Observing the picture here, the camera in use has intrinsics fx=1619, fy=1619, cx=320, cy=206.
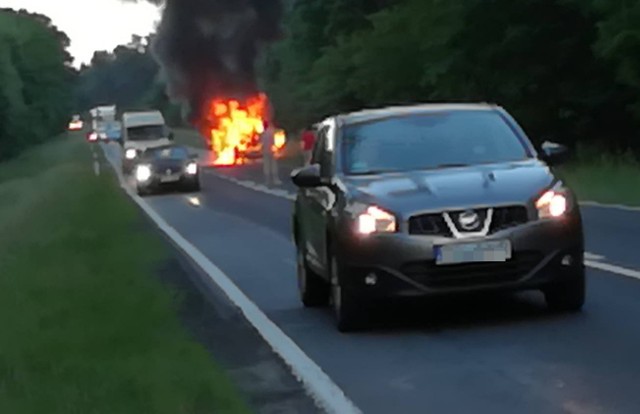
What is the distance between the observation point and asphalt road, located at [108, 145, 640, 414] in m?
8.92

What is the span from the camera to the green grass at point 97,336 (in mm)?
9352

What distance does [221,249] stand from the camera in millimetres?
22125

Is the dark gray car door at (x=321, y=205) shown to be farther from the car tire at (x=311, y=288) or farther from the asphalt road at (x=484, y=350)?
the asphalt road at (x=484, y=350)

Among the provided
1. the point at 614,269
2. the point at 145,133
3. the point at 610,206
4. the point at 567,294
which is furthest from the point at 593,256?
the point at 145,133

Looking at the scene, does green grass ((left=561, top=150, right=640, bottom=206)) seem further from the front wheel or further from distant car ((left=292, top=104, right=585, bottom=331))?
the front wheel

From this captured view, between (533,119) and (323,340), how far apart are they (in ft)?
112

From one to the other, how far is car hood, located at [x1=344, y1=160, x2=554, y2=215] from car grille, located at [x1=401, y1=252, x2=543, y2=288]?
39 cm

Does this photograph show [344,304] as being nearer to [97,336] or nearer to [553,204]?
[553,204]

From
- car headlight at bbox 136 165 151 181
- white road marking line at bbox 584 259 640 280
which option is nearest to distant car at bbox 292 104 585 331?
white road marking line at bbox 584 259 640 280

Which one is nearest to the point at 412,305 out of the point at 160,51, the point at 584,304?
the point at 584,304

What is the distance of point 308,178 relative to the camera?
12656mm

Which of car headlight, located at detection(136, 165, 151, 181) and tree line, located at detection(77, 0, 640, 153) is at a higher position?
tree line, located at detection(77, 0, 640, 153)

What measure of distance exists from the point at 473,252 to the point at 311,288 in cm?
294

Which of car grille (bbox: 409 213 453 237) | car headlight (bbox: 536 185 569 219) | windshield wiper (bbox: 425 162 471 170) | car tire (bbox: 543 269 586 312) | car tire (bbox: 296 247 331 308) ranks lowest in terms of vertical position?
car tire (bbox: 296 247 331 308)
